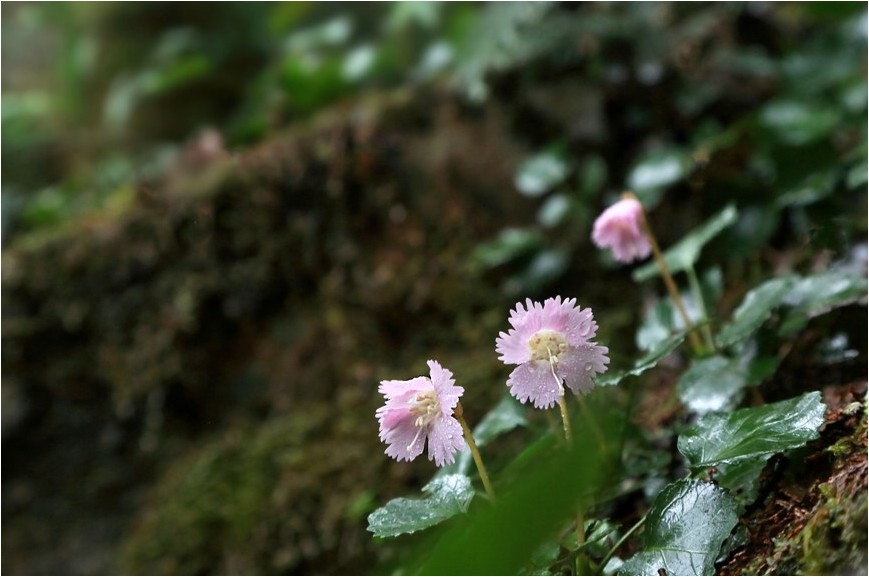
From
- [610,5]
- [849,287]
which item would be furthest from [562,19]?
[849,287]

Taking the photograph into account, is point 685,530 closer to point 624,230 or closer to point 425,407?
point 425,407

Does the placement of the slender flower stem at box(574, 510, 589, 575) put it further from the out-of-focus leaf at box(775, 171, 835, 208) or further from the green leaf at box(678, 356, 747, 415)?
the out-of-focus leaf at box(775, 171, 835, 208)

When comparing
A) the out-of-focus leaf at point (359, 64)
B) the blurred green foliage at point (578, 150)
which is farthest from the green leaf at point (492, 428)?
Result: the out-of-focus leaf at point (359, 64)

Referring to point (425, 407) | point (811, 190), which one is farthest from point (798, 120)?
point (425, 407)

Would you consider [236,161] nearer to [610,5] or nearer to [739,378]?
[610,5]

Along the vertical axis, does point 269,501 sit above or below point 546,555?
above

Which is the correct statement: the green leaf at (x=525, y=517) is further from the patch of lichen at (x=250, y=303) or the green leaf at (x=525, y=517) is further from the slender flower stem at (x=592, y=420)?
the patch of lichen at (x=250, y=303)

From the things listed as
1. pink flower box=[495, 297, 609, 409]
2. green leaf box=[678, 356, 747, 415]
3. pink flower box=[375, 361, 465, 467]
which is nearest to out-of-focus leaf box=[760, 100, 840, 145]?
green leaf box=[678, 356, 747, 415]
